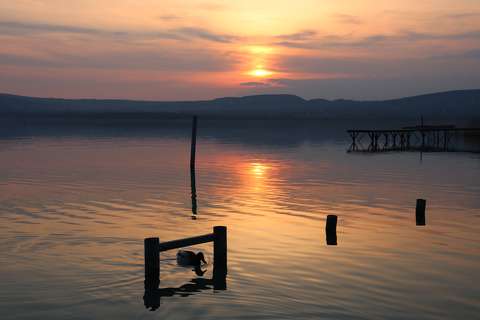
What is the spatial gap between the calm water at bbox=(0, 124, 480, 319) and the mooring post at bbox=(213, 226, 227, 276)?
0.35 metres

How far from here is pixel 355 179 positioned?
46.5 meters

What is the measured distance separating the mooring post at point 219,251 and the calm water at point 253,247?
0.35 m

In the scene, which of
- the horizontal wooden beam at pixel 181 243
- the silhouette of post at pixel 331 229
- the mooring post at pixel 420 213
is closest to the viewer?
the horizontal wooden beam at pixel 181 243

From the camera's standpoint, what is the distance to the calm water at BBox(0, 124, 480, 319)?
49.6ft

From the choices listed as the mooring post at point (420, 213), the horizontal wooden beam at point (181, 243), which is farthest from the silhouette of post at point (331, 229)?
the horizontal wooden beam at point (181, 243)

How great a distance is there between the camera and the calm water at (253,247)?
49.6 feet

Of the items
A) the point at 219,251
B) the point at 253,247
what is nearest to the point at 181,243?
the point at 219,251

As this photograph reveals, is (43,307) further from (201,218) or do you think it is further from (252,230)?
(201,218)

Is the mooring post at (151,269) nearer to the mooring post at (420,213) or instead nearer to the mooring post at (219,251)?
the mooring post at (219,251)

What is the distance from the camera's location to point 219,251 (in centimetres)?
1800

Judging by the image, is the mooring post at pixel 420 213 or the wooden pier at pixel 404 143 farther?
the wooden pier at pixel 404 143

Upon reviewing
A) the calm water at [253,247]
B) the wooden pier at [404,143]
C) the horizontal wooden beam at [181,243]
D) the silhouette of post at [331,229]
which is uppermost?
the wooden pier at [404,143]

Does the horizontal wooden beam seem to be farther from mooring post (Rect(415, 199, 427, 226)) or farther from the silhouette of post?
mooring post (Rect(415, 199, 427, 226))

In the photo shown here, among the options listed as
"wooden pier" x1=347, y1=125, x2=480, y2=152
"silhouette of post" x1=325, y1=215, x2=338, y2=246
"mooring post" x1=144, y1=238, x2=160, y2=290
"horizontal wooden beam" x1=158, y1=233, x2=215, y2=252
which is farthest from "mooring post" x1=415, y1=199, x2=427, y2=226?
"wooden pier" x1=347, y1=125, x2=480, y2=152
